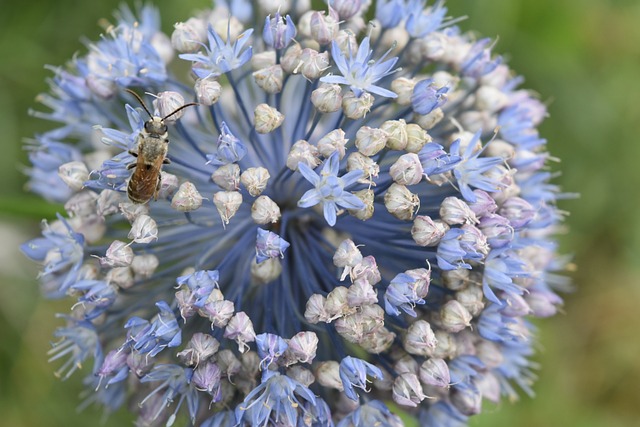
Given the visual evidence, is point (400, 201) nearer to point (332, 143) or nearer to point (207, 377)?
point (332, 143)

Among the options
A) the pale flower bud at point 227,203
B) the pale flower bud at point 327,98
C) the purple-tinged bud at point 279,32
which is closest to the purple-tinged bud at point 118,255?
the pale flower bud at point 227,203

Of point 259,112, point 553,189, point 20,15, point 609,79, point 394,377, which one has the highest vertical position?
point 20,15

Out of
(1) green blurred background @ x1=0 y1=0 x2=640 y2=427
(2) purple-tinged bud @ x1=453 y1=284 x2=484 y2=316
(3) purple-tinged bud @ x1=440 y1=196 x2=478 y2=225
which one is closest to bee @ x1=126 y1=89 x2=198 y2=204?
(3) purple-tinged bud @ x1=440 y1=196 x2=478 y2=225

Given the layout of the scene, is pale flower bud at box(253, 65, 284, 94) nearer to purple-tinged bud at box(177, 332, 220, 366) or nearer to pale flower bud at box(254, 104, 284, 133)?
pale flower bud at box(254, 104, 284, 133)

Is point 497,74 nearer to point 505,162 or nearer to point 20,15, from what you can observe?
point 505,162

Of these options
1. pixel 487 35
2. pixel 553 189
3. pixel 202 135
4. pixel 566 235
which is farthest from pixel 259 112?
pixel 566 235
